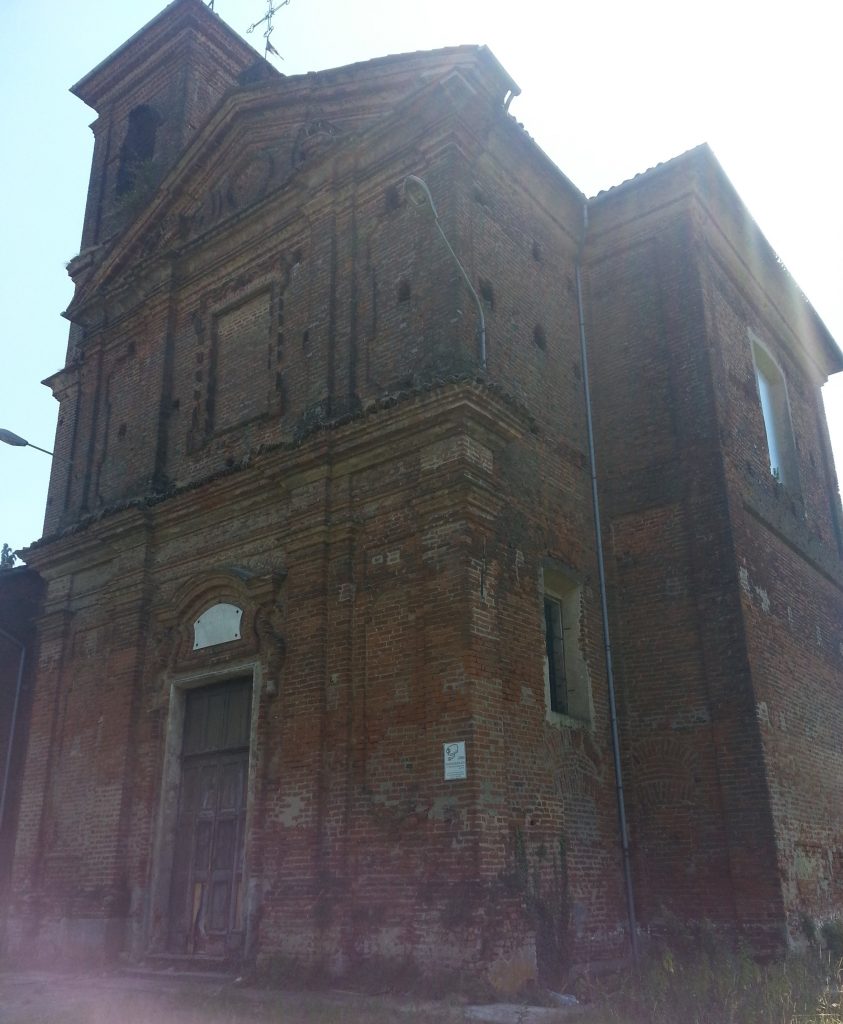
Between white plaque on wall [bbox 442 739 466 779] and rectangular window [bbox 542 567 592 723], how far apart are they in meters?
1.99

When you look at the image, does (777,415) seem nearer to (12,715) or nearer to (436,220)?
(436,220)

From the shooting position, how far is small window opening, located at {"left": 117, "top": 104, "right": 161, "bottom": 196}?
1906 centimetres

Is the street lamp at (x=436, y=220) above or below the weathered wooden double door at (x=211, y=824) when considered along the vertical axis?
above

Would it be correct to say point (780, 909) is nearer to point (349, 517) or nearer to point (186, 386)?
point (349, 517)

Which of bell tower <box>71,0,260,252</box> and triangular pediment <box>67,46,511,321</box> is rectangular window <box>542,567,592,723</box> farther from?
bell tower <box>71,0,260,252</box>

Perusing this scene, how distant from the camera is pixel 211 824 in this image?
37.7 feet

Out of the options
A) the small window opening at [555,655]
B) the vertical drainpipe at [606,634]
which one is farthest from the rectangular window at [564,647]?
the vertical drainpipe at [606,634]

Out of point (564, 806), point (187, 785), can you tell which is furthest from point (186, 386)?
point (564, 806)

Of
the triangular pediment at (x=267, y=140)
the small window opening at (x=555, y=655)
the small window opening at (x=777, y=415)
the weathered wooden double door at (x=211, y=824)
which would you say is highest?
the triangular pediment at (x=267, y=140)

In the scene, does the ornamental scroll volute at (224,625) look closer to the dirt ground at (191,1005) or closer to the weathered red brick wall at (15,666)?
the dirt ground at (191,1005)

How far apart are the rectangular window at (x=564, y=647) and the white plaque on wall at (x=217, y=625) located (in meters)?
3.73

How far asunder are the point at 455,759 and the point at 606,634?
3498mm

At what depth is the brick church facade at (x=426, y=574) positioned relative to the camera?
9656 millimetres

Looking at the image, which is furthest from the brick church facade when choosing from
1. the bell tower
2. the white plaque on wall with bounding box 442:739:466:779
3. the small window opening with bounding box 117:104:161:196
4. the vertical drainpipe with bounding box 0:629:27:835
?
the small window opening with bounding box 117:104:161:196
